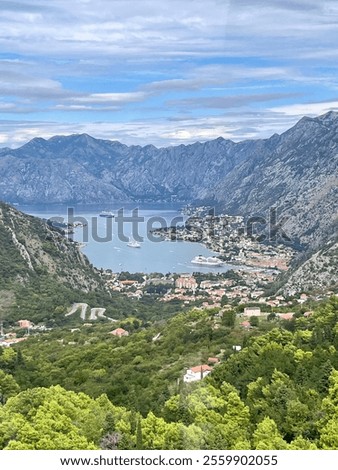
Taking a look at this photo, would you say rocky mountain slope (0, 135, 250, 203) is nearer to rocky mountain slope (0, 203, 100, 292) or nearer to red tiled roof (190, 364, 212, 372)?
rocky mountain slope (0, 203, 100, 292)

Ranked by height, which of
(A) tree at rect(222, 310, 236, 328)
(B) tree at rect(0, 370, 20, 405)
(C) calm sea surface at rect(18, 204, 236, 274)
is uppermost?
(A) tree at rect(222, 310, 236, 328)

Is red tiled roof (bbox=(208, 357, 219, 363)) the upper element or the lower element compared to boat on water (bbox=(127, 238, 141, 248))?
upper

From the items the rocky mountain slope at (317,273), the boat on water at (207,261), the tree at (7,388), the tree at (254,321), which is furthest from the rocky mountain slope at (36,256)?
the tree at (7,388)

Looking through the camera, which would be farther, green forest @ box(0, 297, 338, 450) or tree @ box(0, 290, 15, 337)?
tree @ box(0, 290, 15, 337)

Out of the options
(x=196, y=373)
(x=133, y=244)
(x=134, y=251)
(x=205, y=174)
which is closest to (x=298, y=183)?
(x=133, y=244)

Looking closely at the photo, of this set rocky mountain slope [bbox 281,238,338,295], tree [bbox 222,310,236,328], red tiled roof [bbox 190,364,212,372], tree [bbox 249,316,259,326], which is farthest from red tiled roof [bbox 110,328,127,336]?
rocky mountain slope [bbox 281,238,338,295]
